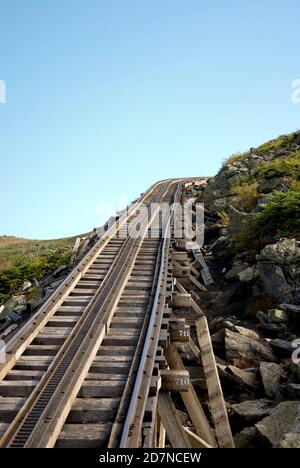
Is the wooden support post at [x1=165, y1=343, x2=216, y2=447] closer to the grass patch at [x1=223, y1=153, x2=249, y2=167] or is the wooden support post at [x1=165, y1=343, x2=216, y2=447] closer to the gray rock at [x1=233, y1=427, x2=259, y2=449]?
the gray rock at [x1=233, y1=427, x2=259, y2=449]

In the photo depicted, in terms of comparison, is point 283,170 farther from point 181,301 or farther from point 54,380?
point 54,380

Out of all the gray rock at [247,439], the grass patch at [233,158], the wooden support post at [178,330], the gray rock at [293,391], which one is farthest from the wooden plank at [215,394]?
the grass patch at [233,158]

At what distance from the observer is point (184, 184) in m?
36.7

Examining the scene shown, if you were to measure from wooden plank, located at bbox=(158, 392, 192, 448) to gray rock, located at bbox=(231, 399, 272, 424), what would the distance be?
176cm

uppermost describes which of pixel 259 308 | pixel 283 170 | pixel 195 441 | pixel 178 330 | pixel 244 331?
pixel 283 170

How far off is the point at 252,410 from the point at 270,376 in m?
1.03

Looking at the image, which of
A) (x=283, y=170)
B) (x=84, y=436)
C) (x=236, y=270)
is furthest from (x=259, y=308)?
(x=283, y=170)

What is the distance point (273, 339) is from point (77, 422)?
19.8 ft

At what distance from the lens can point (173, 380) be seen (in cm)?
755

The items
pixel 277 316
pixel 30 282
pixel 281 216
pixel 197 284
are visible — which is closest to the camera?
pixel 277 316

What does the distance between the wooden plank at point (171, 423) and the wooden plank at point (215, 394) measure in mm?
1129

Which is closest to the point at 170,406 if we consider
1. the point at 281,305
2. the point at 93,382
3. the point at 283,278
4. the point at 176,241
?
the point at 93,382

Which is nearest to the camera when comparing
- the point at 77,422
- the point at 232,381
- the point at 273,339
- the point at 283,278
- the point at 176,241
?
the point at 77,422
